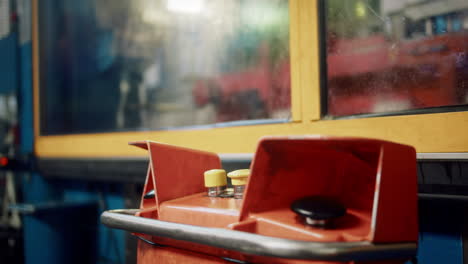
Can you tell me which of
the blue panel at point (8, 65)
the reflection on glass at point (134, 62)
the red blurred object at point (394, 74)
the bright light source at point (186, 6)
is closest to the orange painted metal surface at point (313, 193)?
the red blurred object at point (394, 74)

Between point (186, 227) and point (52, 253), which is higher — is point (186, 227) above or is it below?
above

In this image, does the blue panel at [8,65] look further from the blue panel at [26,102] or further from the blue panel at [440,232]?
the blue panel at [440,232]

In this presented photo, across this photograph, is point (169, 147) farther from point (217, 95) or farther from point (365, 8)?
point (217, 95)

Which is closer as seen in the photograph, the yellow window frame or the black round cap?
the black round cap

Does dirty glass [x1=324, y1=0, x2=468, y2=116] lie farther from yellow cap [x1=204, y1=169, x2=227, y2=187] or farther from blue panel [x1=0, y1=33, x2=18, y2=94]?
blue panel [x1=0, y1=33, x2=18, y2=94]

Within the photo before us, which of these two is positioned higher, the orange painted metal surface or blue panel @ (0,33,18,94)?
blue panel @ (0,33,18,94)

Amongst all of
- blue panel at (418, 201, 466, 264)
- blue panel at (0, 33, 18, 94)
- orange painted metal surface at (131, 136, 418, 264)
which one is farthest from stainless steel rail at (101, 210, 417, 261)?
blue panel at (0, 33, 18, 94)

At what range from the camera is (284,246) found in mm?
560

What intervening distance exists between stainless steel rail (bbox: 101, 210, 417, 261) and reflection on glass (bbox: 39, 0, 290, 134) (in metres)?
1.29

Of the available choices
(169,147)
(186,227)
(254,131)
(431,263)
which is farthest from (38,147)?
(431,263)

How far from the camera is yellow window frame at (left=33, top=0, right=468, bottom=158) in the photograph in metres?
0.98

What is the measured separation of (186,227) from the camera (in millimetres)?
683

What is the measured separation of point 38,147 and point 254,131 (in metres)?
1.75

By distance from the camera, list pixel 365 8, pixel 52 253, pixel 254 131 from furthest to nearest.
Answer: pixel 52 253
pixel 254 131
pixel 365 8
